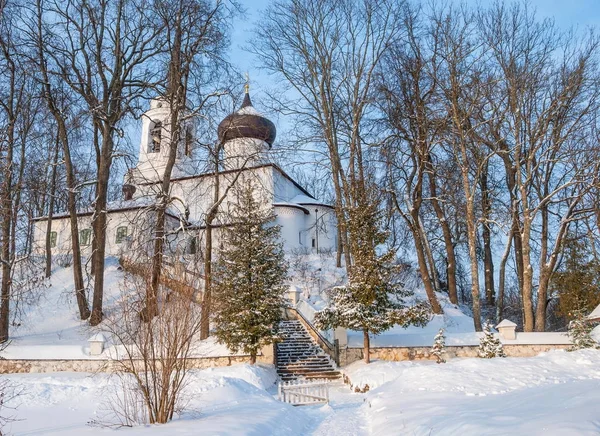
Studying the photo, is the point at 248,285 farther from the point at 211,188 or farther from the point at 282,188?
the point at 282,188

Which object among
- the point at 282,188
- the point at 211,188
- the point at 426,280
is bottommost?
the point at 426,280

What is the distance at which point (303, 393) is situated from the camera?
1134 centimetres

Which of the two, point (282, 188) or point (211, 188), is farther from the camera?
point (282, 188)

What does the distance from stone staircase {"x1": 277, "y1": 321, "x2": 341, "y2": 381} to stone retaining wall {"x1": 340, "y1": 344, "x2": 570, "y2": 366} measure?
75 centimetres

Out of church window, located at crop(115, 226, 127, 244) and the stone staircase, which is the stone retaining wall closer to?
the stone staircase

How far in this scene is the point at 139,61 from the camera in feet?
61.2

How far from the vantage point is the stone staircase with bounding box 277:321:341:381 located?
15.2m

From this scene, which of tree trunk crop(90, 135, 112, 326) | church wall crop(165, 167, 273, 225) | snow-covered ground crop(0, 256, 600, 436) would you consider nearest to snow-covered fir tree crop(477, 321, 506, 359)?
snow-covered ground crop(0, 256, 600, 436)

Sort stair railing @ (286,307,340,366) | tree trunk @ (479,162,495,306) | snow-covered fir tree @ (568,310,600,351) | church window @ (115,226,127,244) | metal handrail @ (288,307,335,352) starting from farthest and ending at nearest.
→ church window @ (115,226,127,244) < tree trunk @ (479,162,495,306) < metal handrail @ (288,307,335,352) < stair railing @ (286,307,340,366) < snow-covered fir tree @ (568,310,600,351)

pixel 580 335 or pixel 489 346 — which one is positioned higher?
pixel 580 335

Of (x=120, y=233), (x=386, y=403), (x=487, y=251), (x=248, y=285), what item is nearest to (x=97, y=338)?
(x=248, y=285)

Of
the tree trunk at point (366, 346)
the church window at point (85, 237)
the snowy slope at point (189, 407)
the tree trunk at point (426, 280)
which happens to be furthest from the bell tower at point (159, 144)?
the tree trunk at point (426, 280)

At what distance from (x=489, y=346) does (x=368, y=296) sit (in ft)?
12.6

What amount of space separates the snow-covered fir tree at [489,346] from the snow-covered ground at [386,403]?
1438 millimetres
